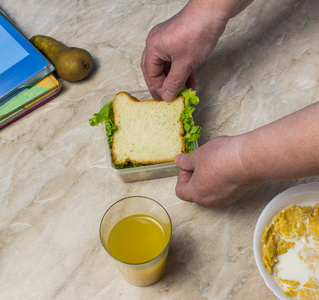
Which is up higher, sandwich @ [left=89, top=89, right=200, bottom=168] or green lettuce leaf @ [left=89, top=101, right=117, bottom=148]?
green lettuce leaf @ [left=89, top=101, right=117, bottom=148]

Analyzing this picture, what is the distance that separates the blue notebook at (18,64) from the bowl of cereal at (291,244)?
2.92 ft

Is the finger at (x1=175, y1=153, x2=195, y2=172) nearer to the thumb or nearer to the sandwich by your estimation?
the sandwich

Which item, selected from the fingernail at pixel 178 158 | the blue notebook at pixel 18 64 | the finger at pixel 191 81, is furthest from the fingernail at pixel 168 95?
the blue notebook at pixel 18 64

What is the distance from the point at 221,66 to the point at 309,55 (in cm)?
33

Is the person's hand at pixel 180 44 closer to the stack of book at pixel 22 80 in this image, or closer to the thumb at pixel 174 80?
the thumb at pixel 174 80

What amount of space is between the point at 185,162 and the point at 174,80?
0.27 metres

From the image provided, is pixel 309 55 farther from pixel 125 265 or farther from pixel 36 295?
pixel 36 295

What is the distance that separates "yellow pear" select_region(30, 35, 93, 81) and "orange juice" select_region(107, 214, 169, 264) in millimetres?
591

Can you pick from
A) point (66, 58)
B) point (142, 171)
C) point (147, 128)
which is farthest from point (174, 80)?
point (66, 58)

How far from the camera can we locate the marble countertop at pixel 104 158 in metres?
1.19

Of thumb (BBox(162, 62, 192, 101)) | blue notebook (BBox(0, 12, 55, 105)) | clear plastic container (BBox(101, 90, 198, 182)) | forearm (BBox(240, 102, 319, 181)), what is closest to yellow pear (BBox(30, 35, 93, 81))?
blue notebook (BBox(0, 12, 55, 105))

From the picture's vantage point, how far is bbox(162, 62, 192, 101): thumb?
1.24 meters

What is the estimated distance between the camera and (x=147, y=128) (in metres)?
1.32

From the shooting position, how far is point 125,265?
100 centimetres
